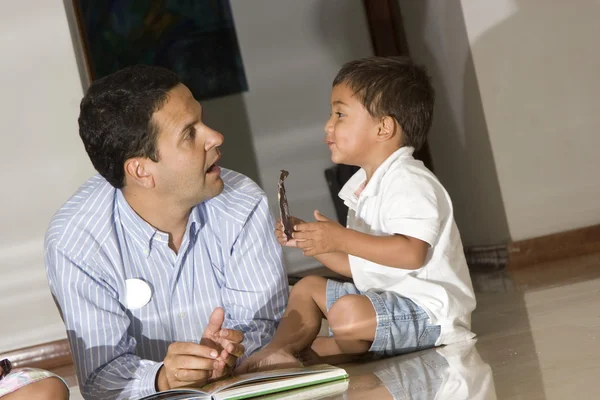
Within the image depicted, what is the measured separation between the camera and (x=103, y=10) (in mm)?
5289

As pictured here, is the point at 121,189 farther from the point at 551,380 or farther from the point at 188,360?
the point at 551,380

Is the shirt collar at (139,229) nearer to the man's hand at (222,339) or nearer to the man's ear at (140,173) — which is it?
the man's ear at (140,173)

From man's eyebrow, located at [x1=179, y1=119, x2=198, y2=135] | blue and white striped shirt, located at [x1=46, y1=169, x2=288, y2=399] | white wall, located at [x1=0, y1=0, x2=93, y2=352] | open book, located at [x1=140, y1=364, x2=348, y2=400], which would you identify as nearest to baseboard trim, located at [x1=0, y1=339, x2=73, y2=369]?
white wall, located at [x1=0, y1=0, x2=93, y2=352]

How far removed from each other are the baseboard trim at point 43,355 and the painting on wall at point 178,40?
2.38 m

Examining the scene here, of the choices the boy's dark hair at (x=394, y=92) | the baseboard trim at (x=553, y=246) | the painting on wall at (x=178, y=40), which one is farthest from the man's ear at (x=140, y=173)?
the painting on wall at (x=178, y=40)

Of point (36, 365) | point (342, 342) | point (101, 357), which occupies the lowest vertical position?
point (36, 365)

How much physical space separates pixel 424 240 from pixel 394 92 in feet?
1.44

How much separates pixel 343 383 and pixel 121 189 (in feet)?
2.26

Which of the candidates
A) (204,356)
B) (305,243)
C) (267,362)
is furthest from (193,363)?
(305,243)

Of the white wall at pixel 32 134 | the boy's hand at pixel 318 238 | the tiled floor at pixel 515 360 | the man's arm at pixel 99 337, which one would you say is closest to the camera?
the tiled floor at pixel 515 360

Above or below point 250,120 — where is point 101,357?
below

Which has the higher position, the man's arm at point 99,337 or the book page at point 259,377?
the man's arm at point 99,337

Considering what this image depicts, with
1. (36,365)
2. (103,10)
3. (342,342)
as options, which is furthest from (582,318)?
(103,10)

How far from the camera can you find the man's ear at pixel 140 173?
6.01 feet
